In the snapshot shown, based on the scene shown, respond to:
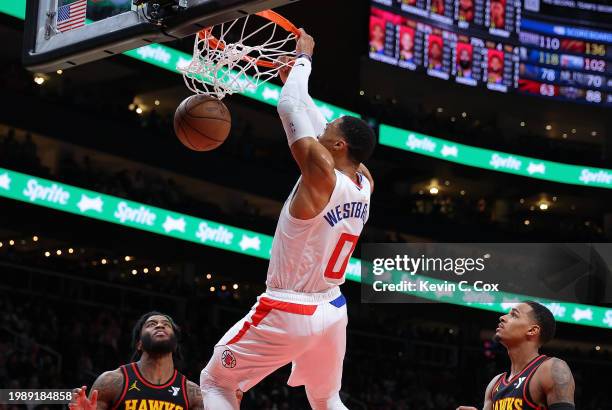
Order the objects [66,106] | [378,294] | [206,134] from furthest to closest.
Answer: [378,294], [66,106], [206,134]

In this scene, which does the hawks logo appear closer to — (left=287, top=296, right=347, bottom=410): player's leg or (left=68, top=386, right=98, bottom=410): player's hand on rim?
(left=287, top=296, right=347, bottom=410): player's leg

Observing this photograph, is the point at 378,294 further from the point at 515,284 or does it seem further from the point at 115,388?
the point at 115,388

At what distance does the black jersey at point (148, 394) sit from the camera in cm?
654

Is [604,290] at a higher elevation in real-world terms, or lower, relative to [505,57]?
lower

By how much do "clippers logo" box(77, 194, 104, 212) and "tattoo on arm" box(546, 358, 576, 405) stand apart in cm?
1509

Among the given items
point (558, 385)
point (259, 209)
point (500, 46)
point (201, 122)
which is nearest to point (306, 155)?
point (201, 122)

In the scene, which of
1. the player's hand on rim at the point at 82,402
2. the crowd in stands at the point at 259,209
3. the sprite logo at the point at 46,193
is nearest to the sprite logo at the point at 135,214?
the crowd in stands at the point at 259,209

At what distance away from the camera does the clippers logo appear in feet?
64.9

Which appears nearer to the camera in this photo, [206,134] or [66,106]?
[206,134]

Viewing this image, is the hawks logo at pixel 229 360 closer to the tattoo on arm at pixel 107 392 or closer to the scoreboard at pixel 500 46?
the tattoo on arm at pixel 107 392

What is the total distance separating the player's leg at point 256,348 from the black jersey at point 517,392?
1.58 metres

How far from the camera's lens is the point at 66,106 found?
20.7m

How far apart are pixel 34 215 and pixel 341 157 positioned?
15.0 metres

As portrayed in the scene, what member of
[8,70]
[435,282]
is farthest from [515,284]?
[8,70]
